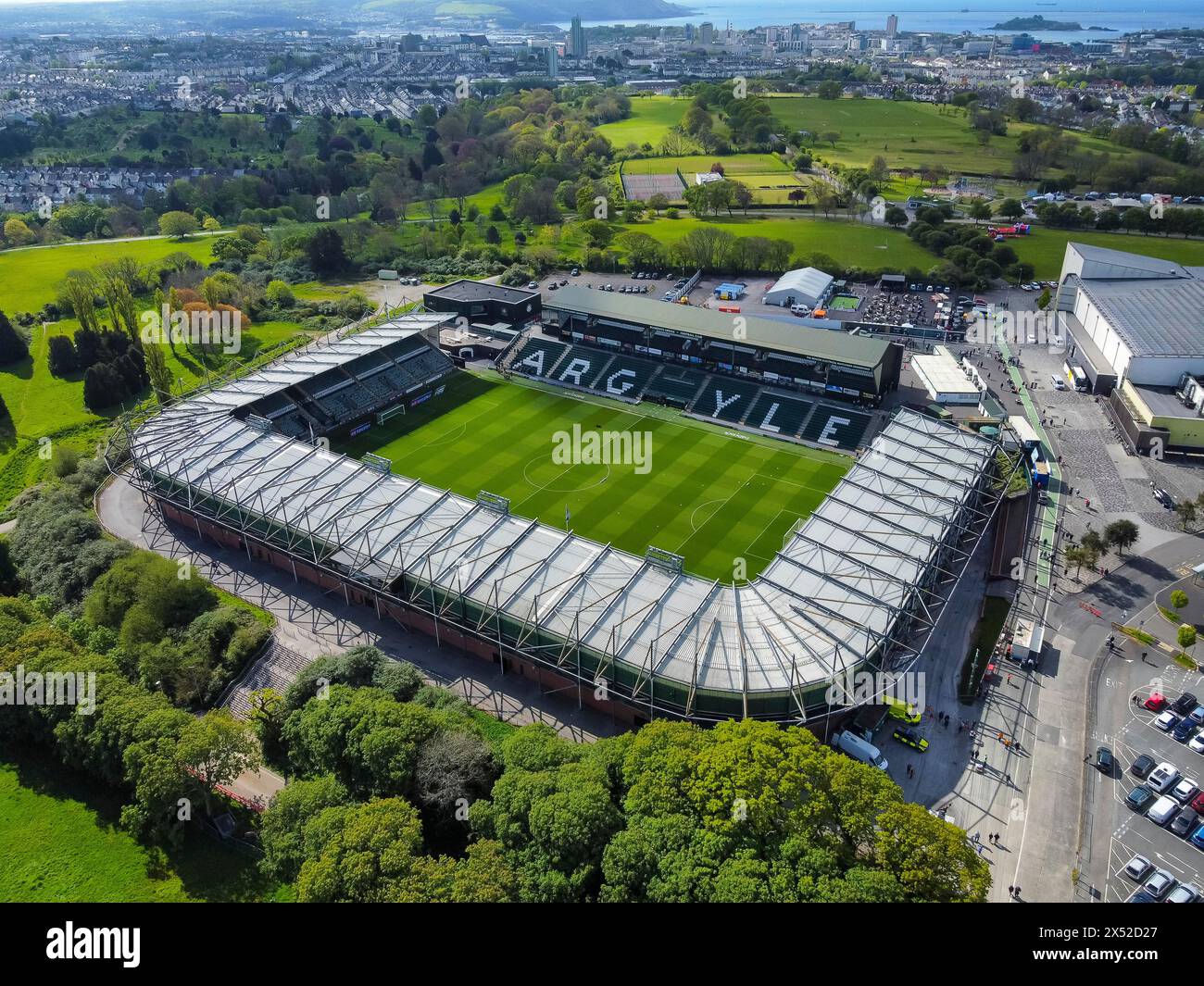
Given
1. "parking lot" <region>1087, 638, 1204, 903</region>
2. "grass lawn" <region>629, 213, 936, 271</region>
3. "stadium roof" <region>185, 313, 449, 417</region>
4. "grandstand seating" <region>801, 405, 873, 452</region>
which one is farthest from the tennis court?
"parking lot" <region>1087, 638, 1204, 903</region>

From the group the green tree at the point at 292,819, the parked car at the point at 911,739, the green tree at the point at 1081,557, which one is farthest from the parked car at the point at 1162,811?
the green tree at the point at 292,819

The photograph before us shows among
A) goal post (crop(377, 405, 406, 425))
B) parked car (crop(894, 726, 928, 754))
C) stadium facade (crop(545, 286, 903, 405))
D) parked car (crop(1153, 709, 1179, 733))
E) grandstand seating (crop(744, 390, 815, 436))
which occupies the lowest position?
parked car (crop(894, 726, 928, 754))

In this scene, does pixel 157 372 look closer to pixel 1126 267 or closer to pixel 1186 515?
pixel 1186 515

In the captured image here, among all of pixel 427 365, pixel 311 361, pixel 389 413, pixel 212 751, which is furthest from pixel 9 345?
pixel 212 751

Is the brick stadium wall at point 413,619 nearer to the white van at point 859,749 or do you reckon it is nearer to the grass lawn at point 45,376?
the white van at point 859,749

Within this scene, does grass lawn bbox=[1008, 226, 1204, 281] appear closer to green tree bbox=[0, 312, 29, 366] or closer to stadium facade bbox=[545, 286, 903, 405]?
stadium facade bbox=[545, 286, 903, 405]

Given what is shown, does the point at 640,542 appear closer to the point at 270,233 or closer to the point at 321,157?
the point at 270,233
